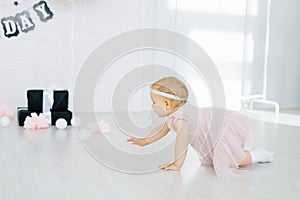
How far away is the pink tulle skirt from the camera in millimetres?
1593

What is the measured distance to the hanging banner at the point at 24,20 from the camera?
9.18ft

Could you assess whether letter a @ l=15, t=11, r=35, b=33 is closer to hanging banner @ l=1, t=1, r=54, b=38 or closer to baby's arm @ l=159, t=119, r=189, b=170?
hanging banner @ l=1, t=1, r=54, b=38

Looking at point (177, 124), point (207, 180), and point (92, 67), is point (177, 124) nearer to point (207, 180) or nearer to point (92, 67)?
point (207, 180)

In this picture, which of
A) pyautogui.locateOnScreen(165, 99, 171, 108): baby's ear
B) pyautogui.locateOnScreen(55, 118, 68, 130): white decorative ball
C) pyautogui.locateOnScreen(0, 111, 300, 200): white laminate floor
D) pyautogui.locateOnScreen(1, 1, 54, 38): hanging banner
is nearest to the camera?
pyautogui.locateOnScreen(0, 111, 300, 200): white laminate floor

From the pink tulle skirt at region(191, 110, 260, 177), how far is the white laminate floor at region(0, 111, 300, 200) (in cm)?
5

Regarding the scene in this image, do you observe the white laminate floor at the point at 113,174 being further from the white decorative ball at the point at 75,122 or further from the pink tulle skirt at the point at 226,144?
the white decorative ball at the point at 75,122

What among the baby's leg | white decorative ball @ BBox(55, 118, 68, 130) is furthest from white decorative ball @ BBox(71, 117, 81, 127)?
the baby's leg

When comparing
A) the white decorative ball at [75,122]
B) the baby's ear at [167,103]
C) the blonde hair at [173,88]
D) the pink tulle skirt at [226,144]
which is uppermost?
the blonde hair at [173,88]

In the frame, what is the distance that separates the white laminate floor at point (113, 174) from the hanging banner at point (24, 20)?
3.10 feet

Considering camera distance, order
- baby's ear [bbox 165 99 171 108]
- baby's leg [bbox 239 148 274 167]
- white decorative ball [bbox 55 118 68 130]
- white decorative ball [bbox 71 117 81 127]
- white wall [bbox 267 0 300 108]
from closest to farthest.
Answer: baby's ear [bbox 165 99 171 108] < baby's leg [bbox 239 148 274 167] < white decorative ball [bbox 55 118 68 130] < white decorative ball [bbox 71 117 81 127] < white wall [bbox 267 0 300 108]

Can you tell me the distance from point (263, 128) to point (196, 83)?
0.95 metres

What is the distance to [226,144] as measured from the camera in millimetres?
1622

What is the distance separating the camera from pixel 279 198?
4.27ft

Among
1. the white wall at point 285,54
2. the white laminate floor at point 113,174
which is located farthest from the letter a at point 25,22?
the white wall at point 285,54
